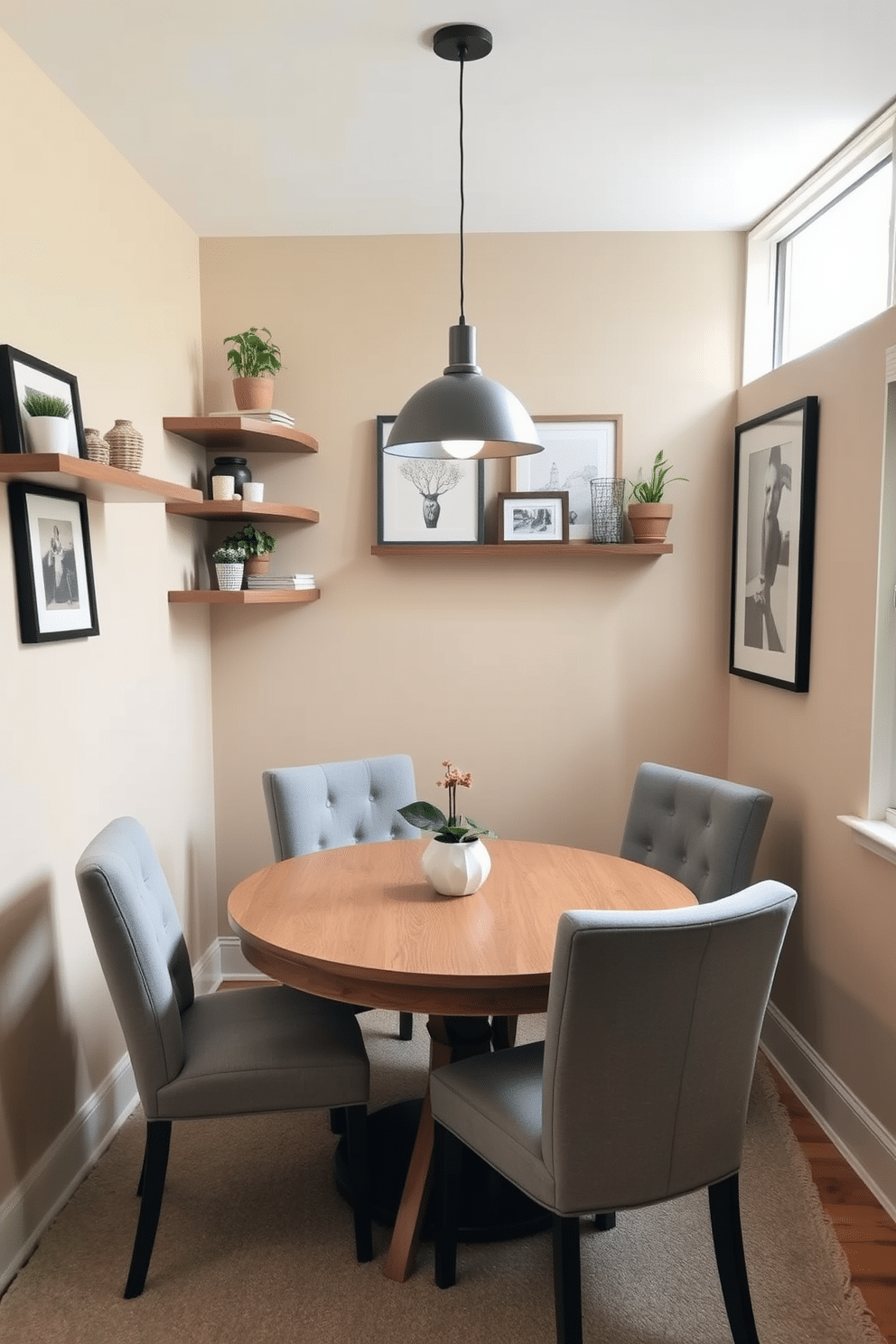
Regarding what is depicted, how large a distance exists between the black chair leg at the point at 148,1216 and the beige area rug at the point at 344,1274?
0.16ft

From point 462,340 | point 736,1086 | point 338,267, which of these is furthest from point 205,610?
point 736,1086

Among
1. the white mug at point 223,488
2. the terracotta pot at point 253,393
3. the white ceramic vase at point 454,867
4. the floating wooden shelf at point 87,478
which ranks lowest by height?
the white ceramic vase at point 454,867

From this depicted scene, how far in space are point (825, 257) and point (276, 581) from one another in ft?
6.69

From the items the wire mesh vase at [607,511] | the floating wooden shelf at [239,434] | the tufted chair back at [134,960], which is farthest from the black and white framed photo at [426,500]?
the tufted chair back at [134,960]

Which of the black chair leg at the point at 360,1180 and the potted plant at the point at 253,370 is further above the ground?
the potted plant at the point at 253,370

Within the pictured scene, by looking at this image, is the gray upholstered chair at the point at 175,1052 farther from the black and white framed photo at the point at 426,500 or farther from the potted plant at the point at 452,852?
the black and white framed photo at the point at 426,500

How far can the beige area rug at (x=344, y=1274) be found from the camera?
2.02 metres

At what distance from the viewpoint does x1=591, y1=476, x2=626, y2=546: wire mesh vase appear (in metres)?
3.46

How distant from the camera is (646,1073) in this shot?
5.61ft

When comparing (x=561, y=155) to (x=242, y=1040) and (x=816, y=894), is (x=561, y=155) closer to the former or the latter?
(x=816, y=894)

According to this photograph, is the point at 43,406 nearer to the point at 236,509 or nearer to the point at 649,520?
the point at 236,509

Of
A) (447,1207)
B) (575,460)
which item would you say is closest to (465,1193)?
(447,1207)

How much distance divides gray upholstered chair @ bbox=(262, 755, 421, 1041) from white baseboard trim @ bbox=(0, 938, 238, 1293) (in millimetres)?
793

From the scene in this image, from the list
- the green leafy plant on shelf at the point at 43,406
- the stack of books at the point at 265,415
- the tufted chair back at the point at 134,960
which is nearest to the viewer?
the tufted chair back at the point at 134,960
